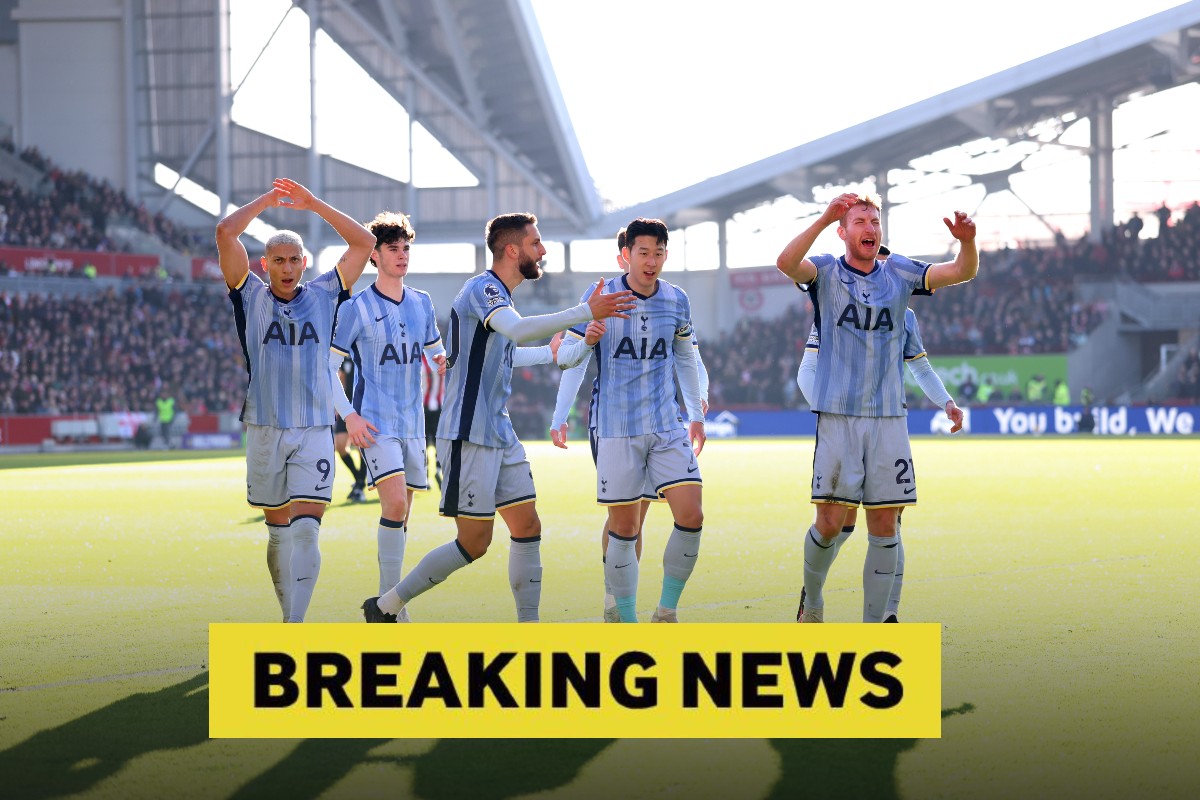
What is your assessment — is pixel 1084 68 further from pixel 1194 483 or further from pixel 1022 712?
pixel 1022 712

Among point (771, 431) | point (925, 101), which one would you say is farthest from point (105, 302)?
point (925, 101)

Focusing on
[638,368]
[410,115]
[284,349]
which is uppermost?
[410,115]

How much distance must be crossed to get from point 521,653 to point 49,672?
3.14 meters

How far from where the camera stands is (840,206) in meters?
7.58

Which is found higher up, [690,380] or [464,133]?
[464,133]

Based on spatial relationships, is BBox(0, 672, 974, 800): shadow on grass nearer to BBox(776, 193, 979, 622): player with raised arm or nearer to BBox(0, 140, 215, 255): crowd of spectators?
BBox(776, 193, 979, 622): player with raised arm

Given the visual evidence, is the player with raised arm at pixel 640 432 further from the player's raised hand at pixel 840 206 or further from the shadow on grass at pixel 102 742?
the shadow on grass at pixel 102 742

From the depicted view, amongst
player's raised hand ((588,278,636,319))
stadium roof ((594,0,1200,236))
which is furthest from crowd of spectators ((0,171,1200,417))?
player's raised hand ((588,278,636,319))

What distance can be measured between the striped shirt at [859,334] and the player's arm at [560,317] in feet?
4.00

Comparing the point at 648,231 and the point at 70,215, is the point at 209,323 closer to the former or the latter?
the point at 70,215

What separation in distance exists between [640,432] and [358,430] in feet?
5.25

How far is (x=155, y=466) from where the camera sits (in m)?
32.8

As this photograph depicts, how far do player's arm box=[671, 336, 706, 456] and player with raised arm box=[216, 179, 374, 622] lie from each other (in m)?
1.91

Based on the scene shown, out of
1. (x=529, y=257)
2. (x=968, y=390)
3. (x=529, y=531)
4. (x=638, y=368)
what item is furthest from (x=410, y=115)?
(x=529, y=531)
